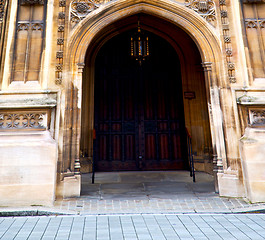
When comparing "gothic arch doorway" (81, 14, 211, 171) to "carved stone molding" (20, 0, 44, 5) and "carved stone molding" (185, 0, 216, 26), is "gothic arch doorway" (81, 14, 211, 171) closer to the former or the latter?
"carved stone molding" (185, 0, 216, 26)

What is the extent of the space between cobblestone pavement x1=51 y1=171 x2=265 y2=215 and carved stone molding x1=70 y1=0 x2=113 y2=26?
432cm

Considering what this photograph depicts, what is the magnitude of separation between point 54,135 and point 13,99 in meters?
1.25

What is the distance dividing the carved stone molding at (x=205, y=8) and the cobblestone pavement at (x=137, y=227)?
186 inches

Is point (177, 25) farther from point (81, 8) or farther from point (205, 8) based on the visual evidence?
point (81, 8)

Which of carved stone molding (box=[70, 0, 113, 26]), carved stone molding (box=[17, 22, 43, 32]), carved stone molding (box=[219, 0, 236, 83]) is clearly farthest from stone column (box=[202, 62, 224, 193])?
carved stone molding (box=[17, 22, 43, 32])

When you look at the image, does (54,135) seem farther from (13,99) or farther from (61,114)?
(13,99)

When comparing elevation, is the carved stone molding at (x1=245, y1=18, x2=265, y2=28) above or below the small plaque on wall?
above

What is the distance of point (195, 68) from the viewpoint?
25.7 ft

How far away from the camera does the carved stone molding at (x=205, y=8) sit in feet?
17.3

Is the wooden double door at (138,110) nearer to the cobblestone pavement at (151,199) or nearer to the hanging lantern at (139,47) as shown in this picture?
the hanging lantern at (139,47)

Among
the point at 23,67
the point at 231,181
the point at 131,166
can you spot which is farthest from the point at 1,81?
the point at 231,181

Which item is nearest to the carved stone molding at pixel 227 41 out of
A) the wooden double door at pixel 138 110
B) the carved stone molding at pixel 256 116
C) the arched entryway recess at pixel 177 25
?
the arched entryway recess at pixel 177 25

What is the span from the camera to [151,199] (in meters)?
4.21

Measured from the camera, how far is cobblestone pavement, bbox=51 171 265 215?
3.69 meters
